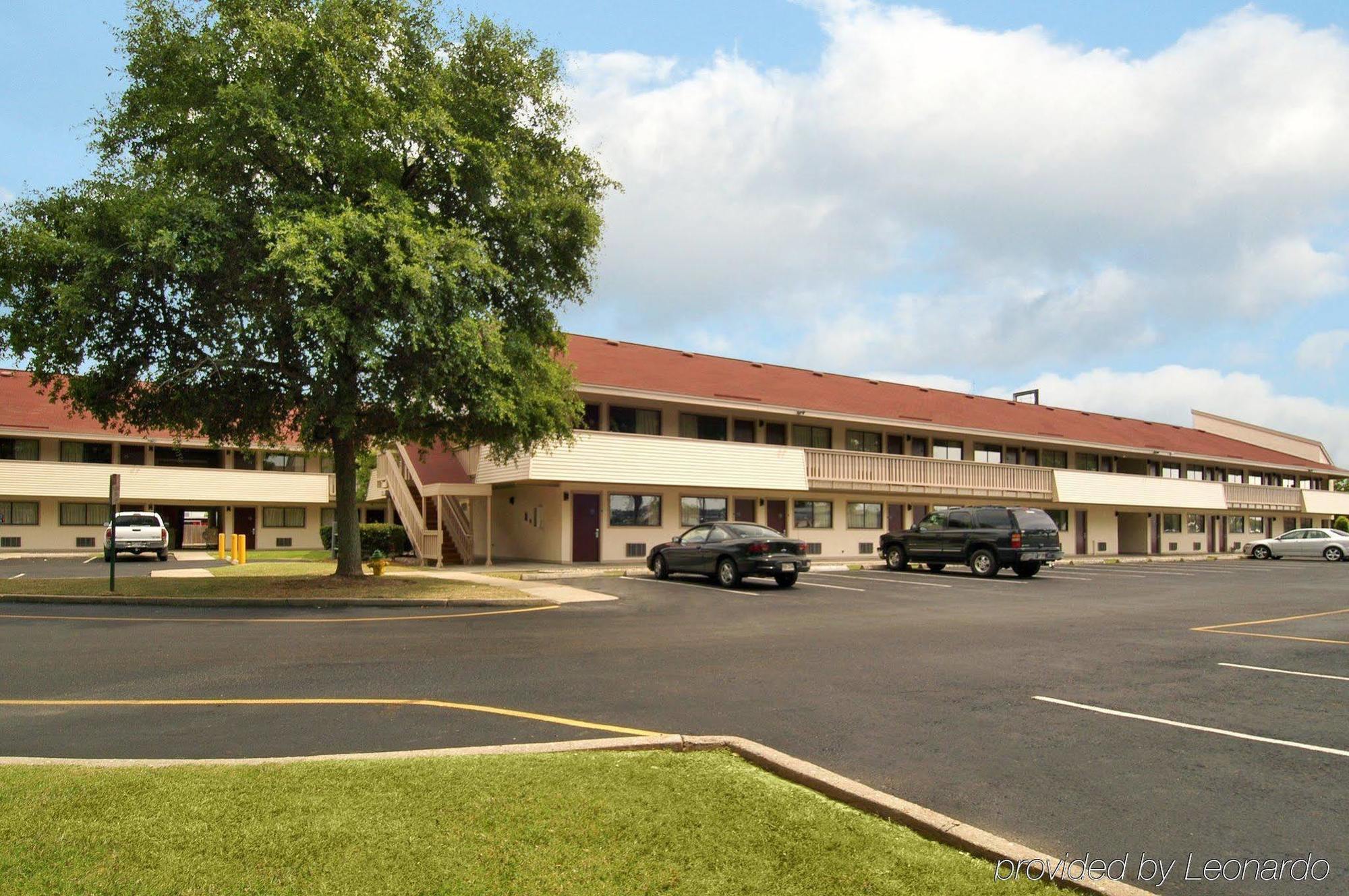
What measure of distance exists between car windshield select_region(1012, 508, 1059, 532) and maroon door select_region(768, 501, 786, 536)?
974 centimetres

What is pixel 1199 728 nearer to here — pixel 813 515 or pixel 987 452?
pixel 813 515

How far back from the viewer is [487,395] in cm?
1753

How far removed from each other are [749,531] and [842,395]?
17.4m

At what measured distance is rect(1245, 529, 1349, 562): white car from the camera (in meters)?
42.4

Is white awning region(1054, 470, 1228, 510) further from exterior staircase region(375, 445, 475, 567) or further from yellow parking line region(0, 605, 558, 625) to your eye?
yellow parking line region(0, 605, 558, 625)

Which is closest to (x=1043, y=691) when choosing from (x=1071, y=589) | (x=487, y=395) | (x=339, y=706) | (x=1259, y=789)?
(x=1259, y=789)

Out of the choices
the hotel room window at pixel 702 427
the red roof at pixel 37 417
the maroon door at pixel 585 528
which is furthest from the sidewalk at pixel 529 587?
the red roof at pixel 37 417

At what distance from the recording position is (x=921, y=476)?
120ft

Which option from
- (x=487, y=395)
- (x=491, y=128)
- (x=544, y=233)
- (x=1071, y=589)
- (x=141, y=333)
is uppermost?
(x=491, y=128)

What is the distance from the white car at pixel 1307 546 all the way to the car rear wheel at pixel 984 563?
25.3 m

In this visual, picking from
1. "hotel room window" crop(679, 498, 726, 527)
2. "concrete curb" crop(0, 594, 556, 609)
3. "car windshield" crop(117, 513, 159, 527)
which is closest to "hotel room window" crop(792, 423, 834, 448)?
"hotel room window" crop(679, 498, 726, 527)

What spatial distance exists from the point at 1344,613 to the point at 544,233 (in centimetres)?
1686

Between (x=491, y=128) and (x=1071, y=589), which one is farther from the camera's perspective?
(x=1071, y=589)

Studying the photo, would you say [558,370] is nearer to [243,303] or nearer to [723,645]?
[243,303]
